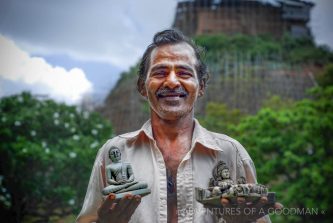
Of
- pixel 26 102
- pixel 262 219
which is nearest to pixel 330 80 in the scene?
pixel 26 102

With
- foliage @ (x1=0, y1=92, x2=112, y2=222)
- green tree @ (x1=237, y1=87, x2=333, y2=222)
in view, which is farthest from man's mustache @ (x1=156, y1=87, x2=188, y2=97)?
green tree @ (x1=237, y1=87, x2=333, y2=222)

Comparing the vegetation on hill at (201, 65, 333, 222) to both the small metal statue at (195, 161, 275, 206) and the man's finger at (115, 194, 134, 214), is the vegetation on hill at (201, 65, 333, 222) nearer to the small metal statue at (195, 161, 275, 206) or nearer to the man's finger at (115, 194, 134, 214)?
the small metal statue at (195, 161, 275, 206)

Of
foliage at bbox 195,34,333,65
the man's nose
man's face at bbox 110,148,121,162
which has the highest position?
foliage at bbox 195,34,333,65

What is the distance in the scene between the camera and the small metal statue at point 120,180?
5.67 ft

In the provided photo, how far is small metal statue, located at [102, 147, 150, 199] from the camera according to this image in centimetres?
173

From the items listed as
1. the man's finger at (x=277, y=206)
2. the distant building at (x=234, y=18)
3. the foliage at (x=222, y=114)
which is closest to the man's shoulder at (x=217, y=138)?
the man's finger at (x=277, y=206)

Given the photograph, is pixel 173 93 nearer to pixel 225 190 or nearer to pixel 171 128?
pixel 171 128

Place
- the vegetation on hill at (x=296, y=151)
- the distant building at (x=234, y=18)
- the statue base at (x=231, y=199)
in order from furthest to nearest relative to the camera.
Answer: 1. the distant building at (x=234, y=18)
2. the vegetation on hill at (x=296, y=151)
3. the statue base at (x=231, y=199)

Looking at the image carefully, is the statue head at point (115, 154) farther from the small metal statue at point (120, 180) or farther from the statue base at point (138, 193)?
the statue base at point (138, 193)

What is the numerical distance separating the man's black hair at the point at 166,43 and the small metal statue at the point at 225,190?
34cm

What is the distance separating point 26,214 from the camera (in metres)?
7.83

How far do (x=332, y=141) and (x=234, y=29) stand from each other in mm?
14298

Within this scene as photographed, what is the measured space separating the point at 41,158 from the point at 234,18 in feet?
54.4

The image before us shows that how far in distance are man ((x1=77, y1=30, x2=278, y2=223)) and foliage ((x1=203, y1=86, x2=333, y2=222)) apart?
725 cm
